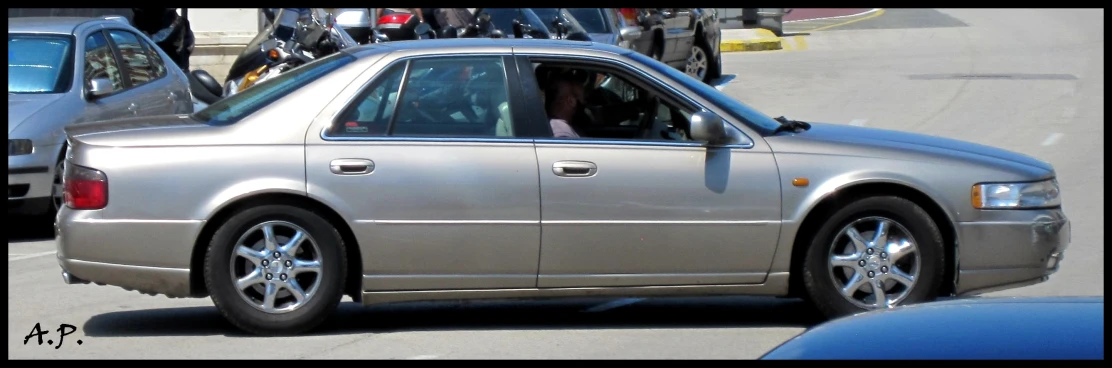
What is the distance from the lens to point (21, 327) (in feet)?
22.1

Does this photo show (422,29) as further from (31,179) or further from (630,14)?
(31,179)

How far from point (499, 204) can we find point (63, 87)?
16.7 ft

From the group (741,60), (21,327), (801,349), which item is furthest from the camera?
(741,60)

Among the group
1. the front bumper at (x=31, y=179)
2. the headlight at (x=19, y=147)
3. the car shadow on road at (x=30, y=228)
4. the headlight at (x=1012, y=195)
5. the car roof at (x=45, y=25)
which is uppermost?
the car roof at (x=45, y=25)

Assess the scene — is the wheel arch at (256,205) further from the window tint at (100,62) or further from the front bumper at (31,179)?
the window tint at (100,62)

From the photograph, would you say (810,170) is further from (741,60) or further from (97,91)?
(741,60)

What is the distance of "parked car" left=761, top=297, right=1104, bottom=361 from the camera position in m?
3.06

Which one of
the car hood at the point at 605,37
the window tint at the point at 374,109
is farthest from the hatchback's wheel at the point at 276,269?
the car hood at the point at 605,37

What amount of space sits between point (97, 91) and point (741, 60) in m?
16.2

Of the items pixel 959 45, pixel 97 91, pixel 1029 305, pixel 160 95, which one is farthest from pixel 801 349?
pixel 959 45

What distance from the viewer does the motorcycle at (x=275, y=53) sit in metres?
12.5

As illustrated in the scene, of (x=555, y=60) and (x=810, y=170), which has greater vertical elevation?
(x=555, y=60)

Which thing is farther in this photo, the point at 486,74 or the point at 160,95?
the point at 160,95

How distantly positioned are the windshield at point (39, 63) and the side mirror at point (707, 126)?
221 inches
